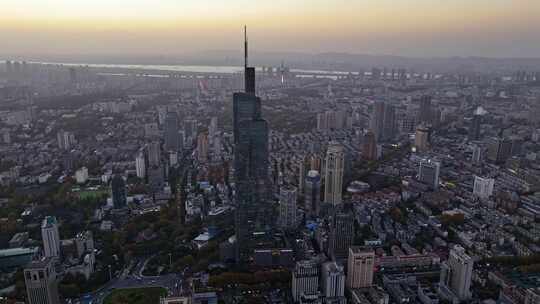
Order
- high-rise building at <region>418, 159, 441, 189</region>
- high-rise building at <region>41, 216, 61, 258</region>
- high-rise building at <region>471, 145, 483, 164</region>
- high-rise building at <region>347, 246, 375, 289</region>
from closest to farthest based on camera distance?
high-rise building at <region>347, 246, 375, 289</region>
high-rise building at <region>41, 216, 61, 258</region>
high-rise building at <region>418, 159, 441, 189</region>
high-rise building at <region>471, 145, 483, 164</region>

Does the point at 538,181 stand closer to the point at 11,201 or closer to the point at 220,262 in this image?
→ the point at 220,262

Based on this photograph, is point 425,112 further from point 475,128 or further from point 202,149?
point 202,149

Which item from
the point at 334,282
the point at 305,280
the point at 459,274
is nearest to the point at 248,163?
the point at 305,280

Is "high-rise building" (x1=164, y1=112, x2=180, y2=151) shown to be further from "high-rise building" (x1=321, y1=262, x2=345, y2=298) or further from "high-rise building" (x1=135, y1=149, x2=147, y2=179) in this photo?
"high-rise building" (x1=321, y1=262, x2=345, y2=298)

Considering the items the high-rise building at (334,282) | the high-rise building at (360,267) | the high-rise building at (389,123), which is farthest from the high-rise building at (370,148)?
the high-rise building at (334,282)

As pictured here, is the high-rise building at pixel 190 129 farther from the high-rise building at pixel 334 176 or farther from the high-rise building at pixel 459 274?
the high-rise building at pixel 459 274

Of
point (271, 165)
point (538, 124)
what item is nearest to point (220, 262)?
point (271, 165)

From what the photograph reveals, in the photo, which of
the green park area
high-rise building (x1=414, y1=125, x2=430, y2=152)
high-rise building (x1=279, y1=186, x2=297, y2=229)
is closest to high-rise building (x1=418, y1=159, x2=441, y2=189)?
high-rise building (x1=414, y1=125, x2=430, y2=152)
